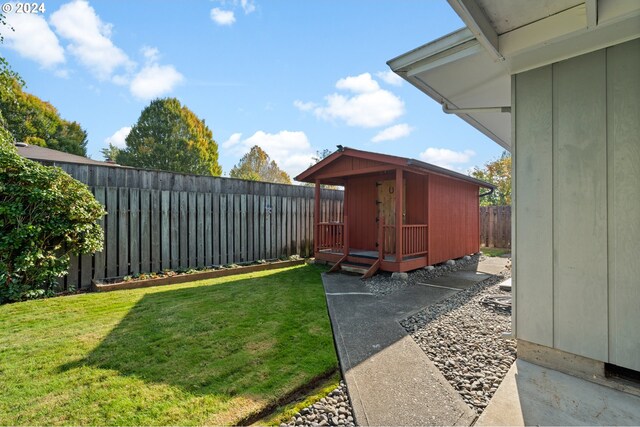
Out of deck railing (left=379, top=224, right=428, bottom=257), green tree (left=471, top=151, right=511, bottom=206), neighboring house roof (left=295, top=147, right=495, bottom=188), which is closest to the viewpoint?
neighboring house roof (left=295, top=147, right=495, bottom=188)

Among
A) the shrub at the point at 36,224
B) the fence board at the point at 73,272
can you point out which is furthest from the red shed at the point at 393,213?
the fence board at the point at 73,272

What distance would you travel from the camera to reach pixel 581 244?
2367mm

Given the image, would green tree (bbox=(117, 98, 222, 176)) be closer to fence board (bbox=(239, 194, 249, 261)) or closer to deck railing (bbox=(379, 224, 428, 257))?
fence board (bbox=(239, 194, 249, 261))

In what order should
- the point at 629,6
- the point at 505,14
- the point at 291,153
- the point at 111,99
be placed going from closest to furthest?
the point at 629,6
the point at 505,14
the point at 111,99
the point at 291,153

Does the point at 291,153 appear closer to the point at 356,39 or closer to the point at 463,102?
the point at 356,39

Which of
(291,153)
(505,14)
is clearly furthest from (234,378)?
(291,153)

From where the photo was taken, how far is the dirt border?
5.45 meters

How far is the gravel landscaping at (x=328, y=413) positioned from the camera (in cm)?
187

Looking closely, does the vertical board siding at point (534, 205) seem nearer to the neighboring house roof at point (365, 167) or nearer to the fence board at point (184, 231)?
the neighboring house roof at point (365, 167)

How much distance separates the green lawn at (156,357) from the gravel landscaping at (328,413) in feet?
0.82

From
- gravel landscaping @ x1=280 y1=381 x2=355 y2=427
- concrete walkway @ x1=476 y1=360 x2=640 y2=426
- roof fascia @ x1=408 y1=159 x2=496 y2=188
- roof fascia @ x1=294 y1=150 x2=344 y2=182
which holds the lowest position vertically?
gravel landscaping @ x1=280 y1=381 x2=355 y2=427

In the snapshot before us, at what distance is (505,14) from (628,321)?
2.62 meters

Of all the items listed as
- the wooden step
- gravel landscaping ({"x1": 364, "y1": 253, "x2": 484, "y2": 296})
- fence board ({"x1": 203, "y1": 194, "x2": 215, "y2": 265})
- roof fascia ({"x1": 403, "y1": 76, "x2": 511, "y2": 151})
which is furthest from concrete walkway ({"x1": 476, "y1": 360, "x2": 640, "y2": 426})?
fence board ({"x1": 203, "y1": 194, "x2": 215, "y2": 265})

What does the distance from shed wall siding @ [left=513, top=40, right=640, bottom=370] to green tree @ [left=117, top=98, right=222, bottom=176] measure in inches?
1032
